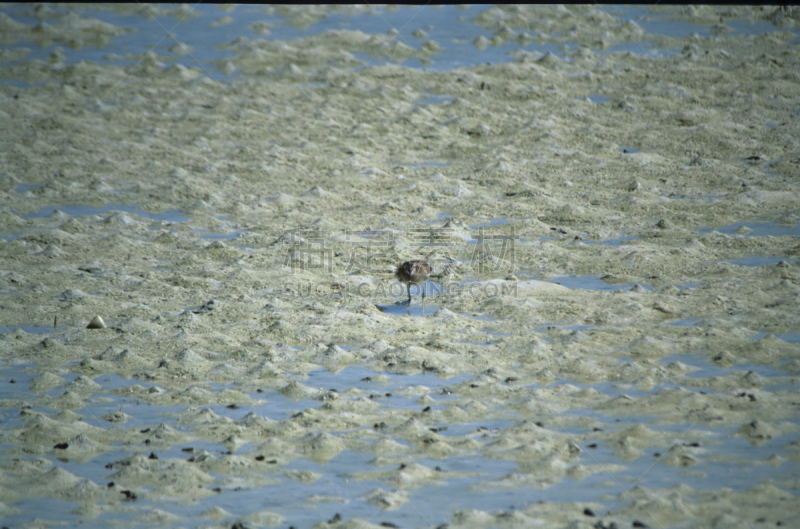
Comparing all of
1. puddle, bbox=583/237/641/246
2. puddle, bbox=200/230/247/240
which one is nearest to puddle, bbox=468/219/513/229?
puddle, bbox=583/237/641/246

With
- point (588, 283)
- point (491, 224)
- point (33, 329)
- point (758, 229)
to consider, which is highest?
A: point (758, 229)

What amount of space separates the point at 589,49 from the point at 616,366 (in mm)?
8041

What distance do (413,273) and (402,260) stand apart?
84 cm

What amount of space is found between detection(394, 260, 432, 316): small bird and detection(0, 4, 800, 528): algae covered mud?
0.63 feet

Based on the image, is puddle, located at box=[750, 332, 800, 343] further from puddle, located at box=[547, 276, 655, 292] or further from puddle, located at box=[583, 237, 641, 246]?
puddle, located at box=[583, 237, 641, 246]

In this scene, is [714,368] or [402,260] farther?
[402,260]

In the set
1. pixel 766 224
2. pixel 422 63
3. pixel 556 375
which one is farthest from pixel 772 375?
pixel 422 63

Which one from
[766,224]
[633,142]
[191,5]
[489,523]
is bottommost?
[489,523]

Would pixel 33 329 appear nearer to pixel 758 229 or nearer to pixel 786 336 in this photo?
pixel 786 336

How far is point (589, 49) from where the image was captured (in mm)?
11359

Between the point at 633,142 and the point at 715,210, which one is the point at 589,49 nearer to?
the point at 633,142

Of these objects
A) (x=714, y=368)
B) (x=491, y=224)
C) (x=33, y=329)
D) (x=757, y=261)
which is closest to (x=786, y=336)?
(x=714, y=368)

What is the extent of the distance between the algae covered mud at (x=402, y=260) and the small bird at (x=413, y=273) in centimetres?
19

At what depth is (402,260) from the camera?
6598mm
